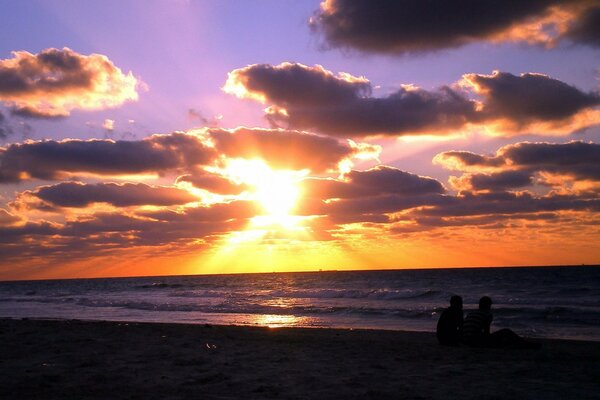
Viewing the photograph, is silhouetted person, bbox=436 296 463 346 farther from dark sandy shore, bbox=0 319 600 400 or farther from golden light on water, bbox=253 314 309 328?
golden light on water, bbox=253 314 309 328

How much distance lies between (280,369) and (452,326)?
5.50 m

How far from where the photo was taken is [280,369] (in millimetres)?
10828

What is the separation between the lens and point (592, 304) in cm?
3438

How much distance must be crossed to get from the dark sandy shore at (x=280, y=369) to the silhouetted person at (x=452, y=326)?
40 centimetres

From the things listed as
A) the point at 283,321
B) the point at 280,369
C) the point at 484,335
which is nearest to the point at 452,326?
the point at 484,335

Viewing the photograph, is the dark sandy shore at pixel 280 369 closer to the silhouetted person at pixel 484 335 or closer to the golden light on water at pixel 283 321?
the silhouetted person at pixel 484 335

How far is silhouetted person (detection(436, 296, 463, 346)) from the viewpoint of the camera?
14.3 metres

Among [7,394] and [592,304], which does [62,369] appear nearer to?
[7,394]

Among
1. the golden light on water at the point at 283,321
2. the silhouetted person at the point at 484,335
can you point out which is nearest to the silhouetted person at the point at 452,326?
the silhouetted person at the point at 484,335

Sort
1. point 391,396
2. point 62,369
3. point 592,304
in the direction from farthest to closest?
point 592,304
point 62,369
point 391,396

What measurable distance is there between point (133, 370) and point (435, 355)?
255 inches

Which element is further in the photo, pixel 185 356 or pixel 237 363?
pixel 185 356

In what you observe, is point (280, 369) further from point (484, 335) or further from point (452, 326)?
point (484, 335)

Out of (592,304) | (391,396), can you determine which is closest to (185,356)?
(391,396)
